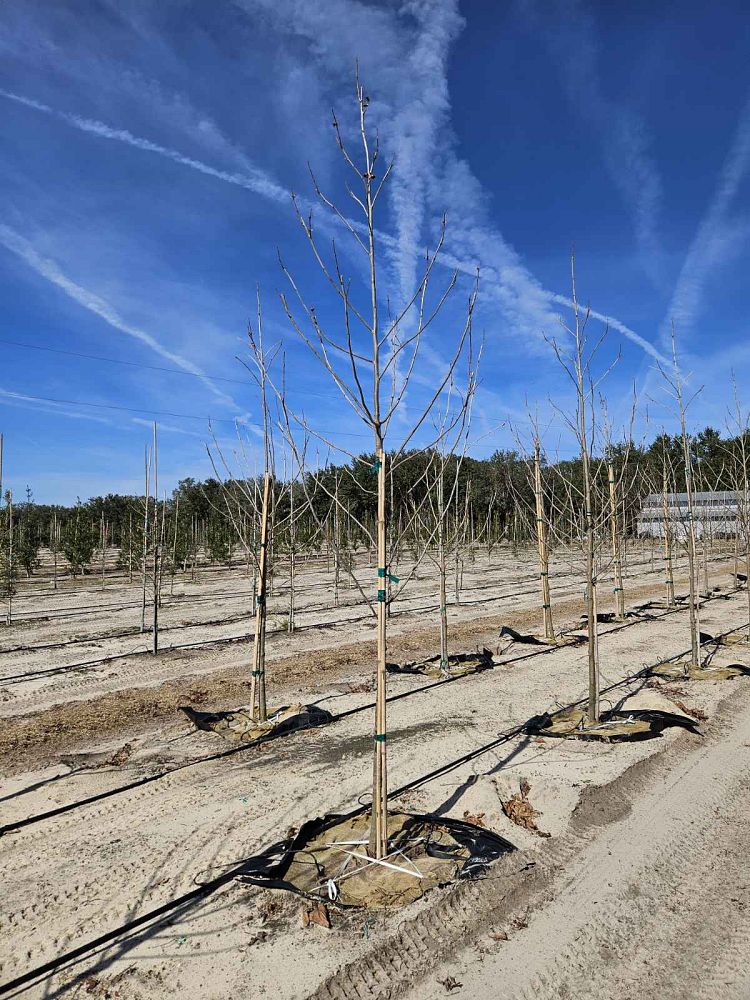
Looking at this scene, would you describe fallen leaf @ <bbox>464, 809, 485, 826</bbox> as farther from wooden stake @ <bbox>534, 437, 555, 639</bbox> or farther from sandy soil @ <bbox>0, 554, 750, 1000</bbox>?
wooden stake @ <bbox>534, 437, 555, 639</bbox>

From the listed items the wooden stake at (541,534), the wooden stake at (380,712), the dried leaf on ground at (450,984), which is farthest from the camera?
the wooden stake at (541,534)

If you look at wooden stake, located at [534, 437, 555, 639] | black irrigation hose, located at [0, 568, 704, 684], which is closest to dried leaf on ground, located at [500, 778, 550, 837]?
wooden stake, located at [534, 437, 555, 639]

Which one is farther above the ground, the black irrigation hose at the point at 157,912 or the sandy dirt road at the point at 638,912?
the black irrigation hose at the point at 157,912

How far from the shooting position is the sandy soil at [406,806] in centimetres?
275

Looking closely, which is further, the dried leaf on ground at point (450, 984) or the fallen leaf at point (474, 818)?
the fallen leaf at point (474, 818)

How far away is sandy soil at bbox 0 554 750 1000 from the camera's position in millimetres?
2754

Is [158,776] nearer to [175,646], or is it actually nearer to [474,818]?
[474,818]

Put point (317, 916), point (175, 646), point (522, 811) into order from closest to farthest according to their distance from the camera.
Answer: point (317, 916) → point (522, 811) → point (175, 646)

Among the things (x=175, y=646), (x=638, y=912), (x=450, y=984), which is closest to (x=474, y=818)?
(x=638, y=912)

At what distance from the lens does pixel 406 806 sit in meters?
4.33

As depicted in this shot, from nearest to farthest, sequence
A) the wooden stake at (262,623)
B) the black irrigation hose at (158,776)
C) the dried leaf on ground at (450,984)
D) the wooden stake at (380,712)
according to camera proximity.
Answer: the dried leaf on ground at (450,984)
the wooden stake at (380,712)
the black irrigation hose at (158,776)
the wooden stake at (262,623)

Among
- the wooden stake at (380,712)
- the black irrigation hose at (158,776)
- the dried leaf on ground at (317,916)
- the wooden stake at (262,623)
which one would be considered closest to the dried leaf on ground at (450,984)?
the dried leaf on ground at (317,916)

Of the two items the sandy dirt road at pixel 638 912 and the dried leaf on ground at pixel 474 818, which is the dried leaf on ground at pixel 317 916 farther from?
the dried leaf on ground at pixel 474 818

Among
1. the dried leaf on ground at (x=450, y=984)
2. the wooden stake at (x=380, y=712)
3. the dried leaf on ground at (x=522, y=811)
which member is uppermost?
the wooden stake at (x=380, y=712)
